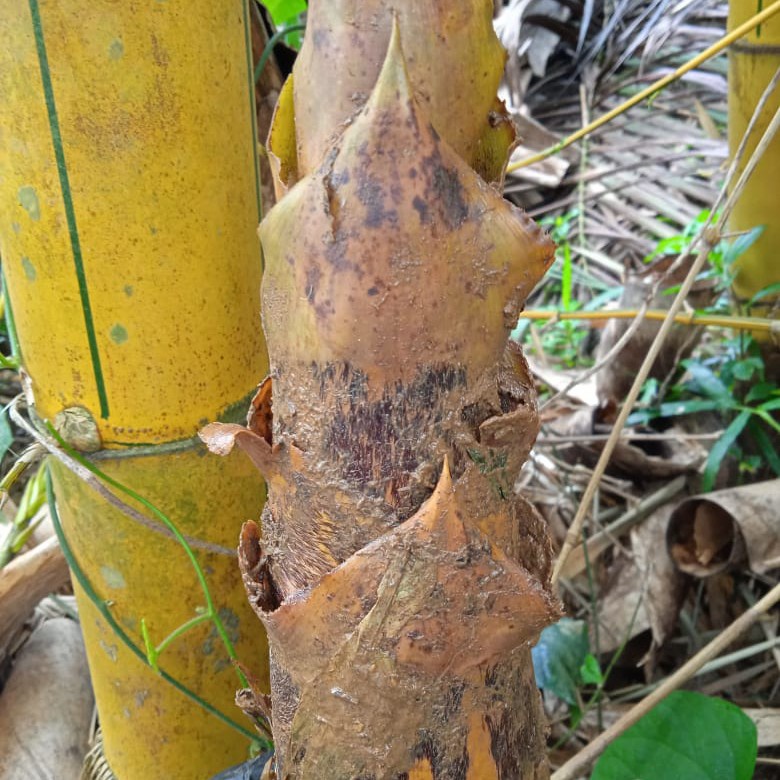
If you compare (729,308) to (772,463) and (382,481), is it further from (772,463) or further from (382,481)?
(382,481)

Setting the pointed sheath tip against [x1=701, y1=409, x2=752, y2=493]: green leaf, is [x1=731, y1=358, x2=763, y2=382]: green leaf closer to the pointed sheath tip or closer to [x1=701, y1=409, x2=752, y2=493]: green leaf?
[x1=701, y1=409, x2=752, y2=493]: green leaf

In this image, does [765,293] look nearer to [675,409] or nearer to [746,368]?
[746,368]

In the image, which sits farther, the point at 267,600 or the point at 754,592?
the point at 754,592

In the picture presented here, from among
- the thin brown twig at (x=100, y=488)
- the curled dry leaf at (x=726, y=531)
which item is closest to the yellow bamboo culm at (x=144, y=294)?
the thin brown twig at (x=100, y=488)

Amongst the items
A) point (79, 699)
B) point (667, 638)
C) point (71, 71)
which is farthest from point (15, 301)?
point (667, 638)

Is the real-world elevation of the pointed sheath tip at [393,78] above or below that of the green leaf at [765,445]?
above

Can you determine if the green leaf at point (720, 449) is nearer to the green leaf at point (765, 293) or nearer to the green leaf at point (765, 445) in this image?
the green leaf at point (765, 445)
